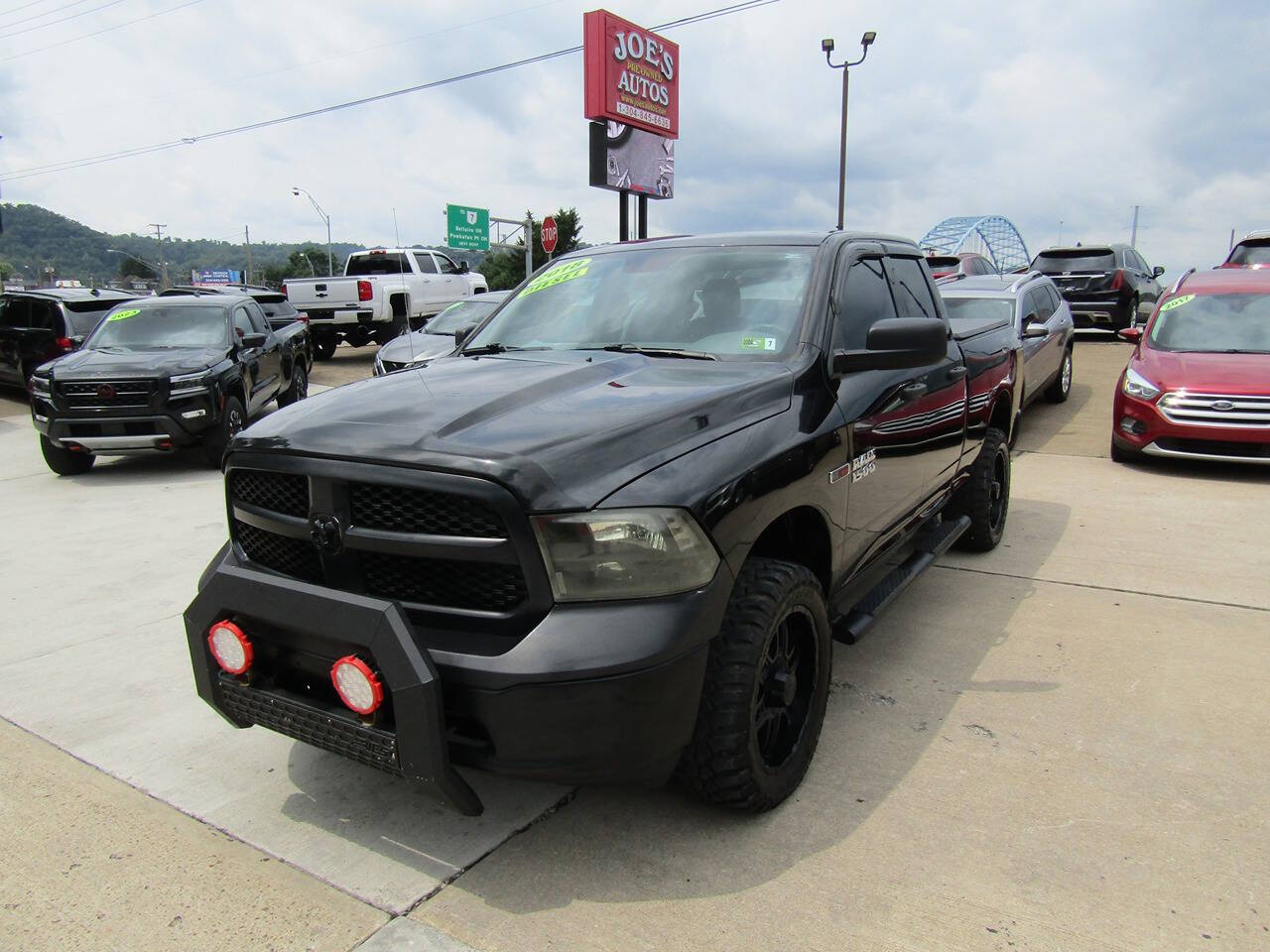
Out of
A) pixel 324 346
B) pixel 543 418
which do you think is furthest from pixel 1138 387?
pixel 324 346

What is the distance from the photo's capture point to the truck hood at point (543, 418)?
7.25 feet

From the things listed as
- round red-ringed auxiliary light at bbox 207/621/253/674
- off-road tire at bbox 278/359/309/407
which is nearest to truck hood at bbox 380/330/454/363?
off-road tire at bbox 278/359/309/407

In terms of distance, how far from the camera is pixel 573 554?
7.14ft

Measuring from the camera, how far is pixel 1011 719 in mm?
3381

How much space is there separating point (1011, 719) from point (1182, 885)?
969mm

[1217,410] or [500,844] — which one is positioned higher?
[1217,410]

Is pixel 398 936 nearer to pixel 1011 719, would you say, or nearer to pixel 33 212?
pixel 1011 719

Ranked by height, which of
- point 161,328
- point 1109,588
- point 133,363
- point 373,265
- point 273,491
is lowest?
point 1109,588

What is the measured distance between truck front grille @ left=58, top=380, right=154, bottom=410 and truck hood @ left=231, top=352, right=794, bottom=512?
20.7 feet

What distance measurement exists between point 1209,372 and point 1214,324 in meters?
1.02

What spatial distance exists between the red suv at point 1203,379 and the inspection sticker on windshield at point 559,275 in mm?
6077

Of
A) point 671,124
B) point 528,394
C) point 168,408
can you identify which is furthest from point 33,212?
point 528,394

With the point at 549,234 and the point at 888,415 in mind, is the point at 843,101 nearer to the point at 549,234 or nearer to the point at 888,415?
the point at 549,234

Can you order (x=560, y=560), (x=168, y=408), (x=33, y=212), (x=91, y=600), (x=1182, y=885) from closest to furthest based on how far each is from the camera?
(x=560, y=560) < (x=1182, y=885) < (x=91, y=600) < (x=168, y=408) < (x=33, y=212)
